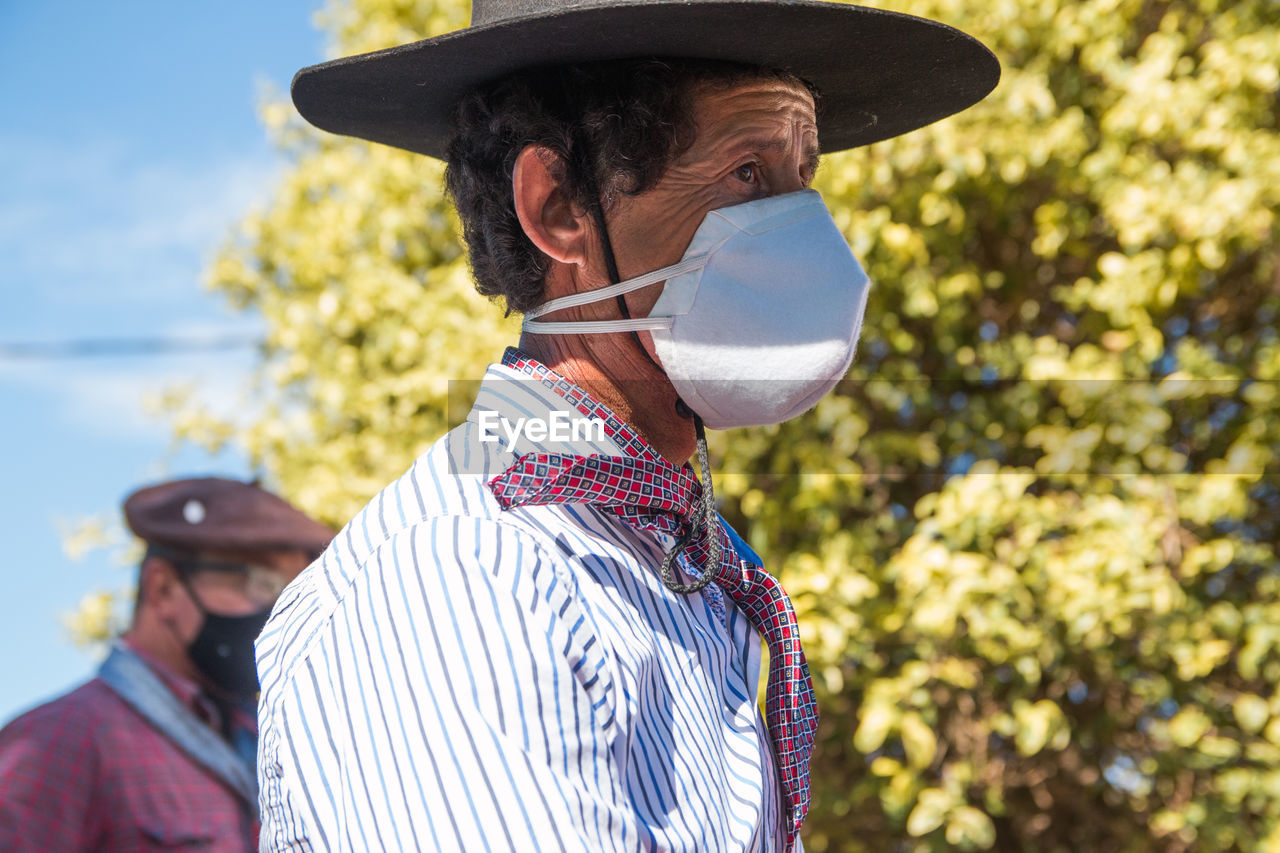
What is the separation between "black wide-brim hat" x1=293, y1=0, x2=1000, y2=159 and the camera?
1.30 metres

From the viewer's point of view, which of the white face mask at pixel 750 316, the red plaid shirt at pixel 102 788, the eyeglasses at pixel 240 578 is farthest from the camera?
the eyeglasses at pixel 240 578

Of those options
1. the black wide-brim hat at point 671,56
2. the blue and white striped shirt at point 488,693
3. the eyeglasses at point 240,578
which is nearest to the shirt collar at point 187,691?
the eyeglasses at point 240,578

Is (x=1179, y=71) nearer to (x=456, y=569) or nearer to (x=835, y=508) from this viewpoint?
(x=835, y=508)

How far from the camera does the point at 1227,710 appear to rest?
3803 mm

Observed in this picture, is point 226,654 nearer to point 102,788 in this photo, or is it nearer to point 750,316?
point 102,788

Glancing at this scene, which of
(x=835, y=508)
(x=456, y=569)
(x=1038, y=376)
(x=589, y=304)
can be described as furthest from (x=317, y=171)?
(x=456, y=569)

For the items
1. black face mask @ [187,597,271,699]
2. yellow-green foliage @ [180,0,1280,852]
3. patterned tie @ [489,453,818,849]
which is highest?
patterned tie @ [489,453,818,849]

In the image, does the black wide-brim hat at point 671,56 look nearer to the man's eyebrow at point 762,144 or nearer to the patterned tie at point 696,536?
the man's eyebrow at point 762,144

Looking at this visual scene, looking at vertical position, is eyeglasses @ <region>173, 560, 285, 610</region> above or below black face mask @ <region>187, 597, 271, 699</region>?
above

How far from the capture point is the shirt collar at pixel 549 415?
126 cm

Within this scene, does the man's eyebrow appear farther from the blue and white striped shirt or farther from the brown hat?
the brown hat

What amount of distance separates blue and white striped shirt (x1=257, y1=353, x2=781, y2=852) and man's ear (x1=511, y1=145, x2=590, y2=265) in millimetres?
295

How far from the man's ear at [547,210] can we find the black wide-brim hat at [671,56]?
0.13 meters

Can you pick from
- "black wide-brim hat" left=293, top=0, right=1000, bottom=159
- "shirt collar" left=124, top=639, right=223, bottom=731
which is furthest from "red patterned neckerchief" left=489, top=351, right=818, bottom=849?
"shirt collar" left=124, top=639, right=223, bottom=731
